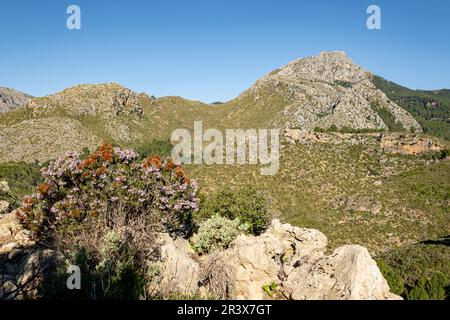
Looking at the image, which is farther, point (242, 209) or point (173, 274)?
point (242, 209)

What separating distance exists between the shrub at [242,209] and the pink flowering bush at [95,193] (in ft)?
23.0

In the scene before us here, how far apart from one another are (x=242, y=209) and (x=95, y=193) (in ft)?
40.1

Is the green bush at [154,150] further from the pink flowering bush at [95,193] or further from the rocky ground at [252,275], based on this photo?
the rocky ground at [252,275]

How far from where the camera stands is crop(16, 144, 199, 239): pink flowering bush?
56.7 ft

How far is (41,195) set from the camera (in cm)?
1800

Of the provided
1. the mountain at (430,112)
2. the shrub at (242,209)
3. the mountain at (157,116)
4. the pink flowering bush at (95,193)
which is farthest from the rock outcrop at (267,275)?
the mountain at (430,112)

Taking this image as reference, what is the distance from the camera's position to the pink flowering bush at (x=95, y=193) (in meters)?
17.3

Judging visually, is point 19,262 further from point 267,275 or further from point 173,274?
point 267,275

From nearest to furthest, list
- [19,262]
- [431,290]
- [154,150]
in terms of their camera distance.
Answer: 1. [19,262]
2. [431,290]
3. [154,150]

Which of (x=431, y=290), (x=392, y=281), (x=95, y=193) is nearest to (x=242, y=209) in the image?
(x=95, y=193)

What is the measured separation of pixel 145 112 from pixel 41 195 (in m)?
118

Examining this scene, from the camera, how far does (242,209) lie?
89.2 feet
